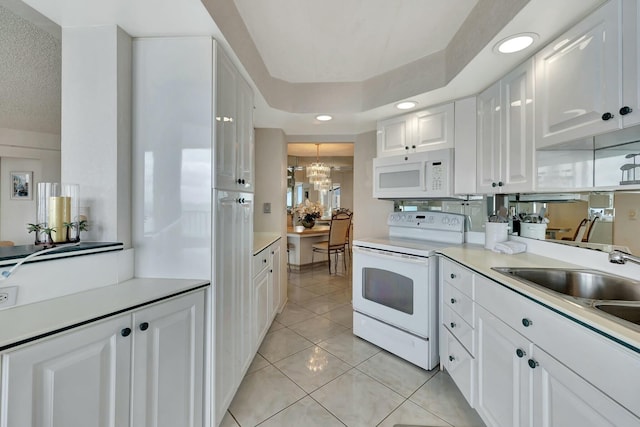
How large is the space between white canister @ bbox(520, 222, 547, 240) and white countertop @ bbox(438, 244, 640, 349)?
5.4 inches

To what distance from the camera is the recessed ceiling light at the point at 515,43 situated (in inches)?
53.9

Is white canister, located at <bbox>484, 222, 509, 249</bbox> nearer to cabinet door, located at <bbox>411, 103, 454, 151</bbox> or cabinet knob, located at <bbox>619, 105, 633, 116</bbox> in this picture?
cabinet door, located at <bbox>411, 103, 454, 151</bbox>

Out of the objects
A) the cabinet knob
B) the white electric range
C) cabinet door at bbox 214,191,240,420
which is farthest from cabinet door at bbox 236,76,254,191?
the cabinet knob

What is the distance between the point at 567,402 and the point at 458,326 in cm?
82

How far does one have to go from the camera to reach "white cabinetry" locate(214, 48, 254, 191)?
1.44 meters

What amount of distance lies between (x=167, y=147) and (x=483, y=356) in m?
2.00

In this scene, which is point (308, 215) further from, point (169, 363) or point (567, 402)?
point (567, 402)

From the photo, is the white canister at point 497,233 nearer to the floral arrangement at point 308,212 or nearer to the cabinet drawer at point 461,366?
the cabinet drawer at point 461,366

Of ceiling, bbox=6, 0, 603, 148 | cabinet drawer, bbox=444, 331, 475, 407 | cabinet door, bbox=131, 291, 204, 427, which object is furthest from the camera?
cabinet drawer, bbox=444, 331, 475, 407

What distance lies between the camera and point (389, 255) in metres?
2.19

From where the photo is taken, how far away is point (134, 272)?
141 cm

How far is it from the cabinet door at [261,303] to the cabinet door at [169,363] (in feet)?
2.37

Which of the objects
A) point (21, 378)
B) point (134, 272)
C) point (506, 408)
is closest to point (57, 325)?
point (21, 378)

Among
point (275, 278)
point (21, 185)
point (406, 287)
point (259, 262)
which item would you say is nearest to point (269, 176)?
point (275, 278)
